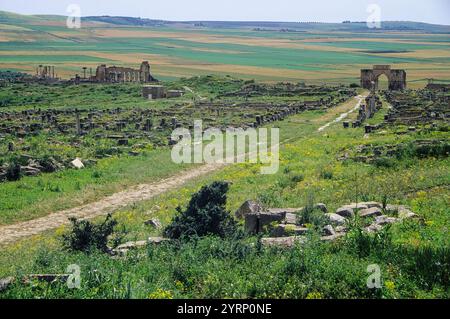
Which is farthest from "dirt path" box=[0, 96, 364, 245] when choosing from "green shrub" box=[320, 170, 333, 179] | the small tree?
"green shrub" box=[320, 170, 333, 179]

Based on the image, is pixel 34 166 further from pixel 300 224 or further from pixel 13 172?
pixel 300 224

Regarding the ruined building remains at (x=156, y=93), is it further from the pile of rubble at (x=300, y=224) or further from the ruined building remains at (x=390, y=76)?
the pile of rubble at (x=300, y=224)

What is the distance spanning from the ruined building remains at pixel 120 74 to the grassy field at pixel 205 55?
14113 millimetres

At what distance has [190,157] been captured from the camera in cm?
2419

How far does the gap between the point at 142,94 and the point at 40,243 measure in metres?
47.7

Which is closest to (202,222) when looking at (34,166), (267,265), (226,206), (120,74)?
(267,265)

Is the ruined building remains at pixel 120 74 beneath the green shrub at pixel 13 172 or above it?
above

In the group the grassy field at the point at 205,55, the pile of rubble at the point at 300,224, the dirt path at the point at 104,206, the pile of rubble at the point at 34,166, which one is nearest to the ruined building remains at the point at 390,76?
the grassy field at the point at 205,55

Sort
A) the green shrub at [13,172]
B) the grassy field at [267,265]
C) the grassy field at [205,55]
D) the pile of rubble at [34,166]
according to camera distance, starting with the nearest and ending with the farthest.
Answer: the grassy field at [267,265], the green shrub at [13,172], the pile of rubble at [34,166], the grassy field at [205,55]

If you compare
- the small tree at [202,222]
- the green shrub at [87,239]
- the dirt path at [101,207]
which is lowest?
the dirt path at [101,207]

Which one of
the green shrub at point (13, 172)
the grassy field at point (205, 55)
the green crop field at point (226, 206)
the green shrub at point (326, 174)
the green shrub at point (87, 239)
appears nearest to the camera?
the green crop field at point (226, 206)

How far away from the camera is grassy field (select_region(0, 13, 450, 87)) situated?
108125mm

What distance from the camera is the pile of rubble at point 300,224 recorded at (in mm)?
10197
